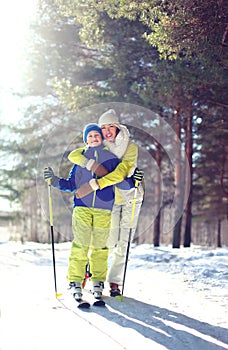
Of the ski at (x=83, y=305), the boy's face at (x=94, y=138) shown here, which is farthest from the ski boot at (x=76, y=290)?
the boy's face at (x=94, y=138)

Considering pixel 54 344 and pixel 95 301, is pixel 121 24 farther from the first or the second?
pixel 54 344

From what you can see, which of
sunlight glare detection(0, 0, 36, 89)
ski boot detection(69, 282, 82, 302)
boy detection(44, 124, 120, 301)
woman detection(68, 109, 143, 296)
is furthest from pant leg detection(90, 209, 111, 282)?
sunlight glare detection(0, 0, 36, 89)

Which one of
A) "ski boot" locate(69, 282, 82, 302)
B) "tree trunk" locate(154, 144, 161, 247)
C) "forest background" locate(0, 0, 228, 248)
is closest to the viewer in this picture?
"ski boot" locate(69, 282, 82, 302)

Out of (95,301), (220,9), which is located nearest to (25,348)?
(95,301)

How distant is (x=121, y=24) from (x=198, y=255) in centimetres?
530

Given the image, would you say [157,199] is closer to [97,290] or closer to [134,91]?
[134,91]

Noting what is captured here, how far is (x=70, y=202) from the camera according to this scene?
56.7ft

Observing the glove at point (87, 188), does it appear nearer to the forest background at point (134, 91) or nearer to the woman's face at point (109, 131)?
the woman's face at point (109, 131)

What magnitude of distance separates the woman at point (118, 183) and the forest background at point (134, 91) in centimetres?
170

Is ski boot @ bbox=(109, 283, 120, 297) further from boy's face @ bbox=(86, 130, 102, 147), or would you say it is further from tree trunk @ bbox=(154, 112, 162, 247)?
tree trunk @ bbox=(154, 112, 162, 247)

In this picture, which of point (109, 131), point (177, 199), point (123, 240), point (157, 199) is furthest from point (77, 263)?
point (157, 199)

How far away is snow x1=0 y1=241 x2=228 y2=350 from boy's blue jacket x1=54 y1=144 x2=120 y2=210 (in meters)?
1.07

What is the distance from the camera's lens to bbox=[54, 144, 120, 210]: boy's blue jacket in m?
4.45

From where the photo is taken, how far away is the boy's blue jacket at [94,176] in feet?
14.6
